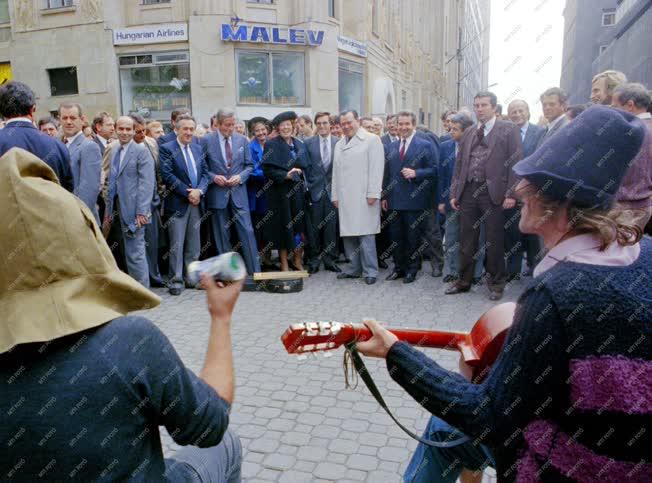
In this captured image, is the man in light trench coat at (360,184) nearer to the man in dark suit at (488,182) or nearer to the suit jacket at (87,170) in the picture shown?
the man in dark suit at (488,182)

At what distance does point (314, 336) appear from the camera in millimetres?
2020

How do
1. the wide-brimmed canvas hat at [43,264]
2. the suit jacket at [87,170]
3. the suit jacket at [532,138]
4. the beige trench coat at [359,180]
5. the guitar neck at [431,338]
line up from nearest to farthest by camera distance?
the wide-brimmed canvas hat at [43,264], the guitar neck at [431,338], the suit jacket at [87,170], the suit jacket at [532,138], the beige trench coat at [359,180]

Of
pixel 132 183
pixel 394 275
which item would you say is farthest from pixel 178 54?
pixel 394 275

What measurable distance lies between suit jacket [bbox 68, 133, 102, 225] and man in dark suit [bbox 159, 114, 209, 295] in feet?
3.65

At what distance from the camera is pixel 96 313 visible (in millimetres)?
1429

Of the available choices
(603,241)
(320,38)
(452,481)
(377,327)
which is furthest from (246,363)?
(320,38)

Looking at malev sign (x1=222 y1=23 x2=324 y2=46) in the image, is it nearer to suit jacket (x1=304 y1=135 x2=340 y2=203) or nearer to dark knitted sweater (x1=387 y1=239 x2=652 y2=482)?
suit jacket (x1=304 y1=135 x2=340 y2=203)

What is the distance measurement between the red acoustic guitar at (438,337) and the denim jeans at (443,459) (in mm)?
309

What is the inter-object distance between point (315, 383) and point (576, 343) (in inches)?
129

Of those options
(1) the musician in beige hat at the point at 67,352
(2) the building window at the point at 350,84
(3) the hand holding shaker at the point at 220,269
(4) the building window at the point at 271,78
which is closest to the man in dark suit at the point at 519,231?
(3) the hand holding shaker at the point at 220,269

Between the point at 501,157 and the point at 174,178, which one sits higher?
the point at 501,157

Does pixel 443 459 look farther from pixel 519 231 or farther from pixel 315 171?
pixel 315 171

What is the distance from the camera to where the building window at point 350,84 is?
880 inches

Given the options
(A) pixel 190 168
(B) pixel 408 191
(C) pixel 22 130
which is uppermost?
(C) pixel 22 130
